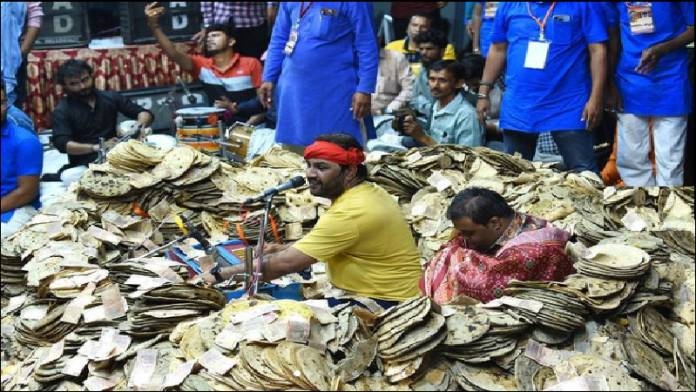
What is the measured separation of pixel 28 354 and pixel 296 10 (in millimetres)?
3414

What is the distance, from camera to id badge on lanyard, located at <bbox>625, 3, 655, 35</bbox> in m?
6.70

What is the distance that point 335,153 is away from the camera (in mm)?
4836

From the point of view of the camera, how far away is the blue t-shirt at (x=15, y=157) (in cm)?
679

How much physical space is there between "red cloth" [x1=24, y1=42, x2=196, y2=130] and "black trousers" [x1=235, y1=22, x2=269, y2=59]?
0.61 meters

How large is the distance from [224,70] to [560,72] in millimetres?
3542

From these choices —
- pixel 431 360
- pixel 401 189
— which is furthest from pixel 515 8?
pixel 431 360

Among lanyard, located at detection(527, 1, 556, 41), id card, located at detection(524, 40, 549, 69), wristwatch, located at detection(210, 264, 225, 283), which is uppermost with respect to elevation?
lanyard, located at detection(527, 1, 556, 41)

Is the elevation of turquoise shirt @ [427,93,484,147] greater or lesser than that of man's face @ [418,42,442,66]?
lesser

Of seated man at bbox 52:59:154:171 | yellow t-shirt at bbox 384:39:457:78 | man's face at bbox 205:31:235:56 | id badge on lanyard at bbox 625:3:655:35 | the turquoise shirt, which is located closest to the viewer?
id badge on lanyard at bbox 625:3:655:35

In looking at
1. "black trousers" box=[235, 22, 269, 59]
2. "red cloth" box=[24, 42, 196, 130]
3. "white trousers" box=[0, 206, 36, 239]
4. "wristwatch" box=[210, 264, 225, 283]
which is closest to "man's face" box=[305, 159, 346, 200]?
"wristwatch" box=[210, 264, 225, 283]

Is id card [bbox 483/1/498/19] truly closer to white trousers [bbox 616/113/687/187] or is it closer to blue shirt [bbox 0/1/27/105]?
white trousers [bbox 616/113/687/187]

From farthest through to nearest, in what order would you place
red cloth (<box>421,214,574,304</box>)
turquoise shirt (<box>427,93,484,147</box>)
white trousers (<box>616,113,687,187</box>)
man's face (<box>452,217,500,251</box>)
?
1. turquoise shirt (<box>427,93,484,147</box>)
2. white trousers (<box>616,113,687,187</box>)
3. man's face (<box>452,217,500,251</box>)
4. red cloth (<box>421,214,574,304</box>)

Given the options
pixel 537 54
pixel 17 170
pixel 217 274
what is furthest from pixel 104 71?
pixel 217 274

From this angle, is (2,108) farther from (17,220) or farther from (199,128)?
(199,128)
